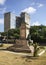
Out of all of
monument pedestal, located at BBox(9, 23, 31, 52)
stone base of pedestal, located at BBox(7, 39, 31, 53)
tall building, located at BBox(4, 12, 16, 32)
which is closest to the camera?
stone base of pedestal, located at BBox(7, 39, 31, 53)

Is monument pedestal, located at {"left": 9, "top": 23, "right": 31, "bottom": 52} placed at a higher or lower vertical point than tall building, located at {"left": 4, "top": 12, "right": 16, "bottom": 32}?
lower

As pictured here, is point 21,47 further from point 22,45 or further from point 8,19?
point 8,19

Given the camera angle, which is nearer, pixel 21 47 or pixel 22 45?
pixel 21 47

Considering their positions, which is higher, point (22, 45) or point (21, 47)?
point (22, 45)

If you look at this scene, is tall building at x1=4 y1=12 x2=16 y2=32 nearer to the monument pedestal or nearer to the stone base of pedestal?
the monument pedestal

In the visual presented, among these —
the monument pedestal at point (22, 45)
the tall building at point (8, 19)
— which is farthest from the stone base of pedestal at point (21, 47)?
the tall building at point (8, 19)

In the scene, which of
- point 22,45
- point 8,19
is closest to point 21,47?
point 22,45

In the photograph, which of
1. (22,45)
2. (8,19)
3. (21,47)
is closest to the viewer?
(21,47)

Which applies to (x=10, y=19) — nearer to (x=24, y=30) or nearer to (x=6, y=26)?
(x=6, y=26)

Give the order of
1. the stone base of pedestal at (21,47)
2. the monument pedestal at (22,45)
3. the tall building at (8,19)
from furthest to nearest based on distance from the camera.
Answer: the tall building at (8,19)
the monument pedestal at (22,45)
the stone base of pedestal at (21,47)

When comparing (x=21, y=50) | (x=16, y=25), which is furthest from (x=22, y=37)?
(x=16, y=25)

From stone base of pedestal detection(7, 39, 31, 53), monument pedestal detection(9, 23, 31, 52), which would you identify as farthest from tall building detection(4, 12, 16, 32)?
stone base of pedestal detection(7, 39, 31, 53)

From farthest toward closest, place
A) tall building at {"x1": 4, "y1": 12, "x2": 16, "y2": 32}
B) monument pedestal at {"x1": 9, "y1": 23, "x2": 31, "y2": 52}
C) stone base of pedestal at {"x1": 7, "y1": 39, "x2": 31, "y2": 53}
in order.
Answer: tall building at {"x1": 4, "y1": 12, "x2": 16, "y2": 32} < monument pedestal at {"x1": 9, "y1": 23, "x2": 31, "y2": 52} < stone base of pedestal at {"x1": 7, "y1": 39, "x2": 31, "y2": 53}

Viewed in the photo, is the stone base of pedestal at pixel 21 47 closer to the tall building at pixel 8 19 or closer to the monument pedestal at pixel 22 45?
the monument pedestal at pixel 22 45
